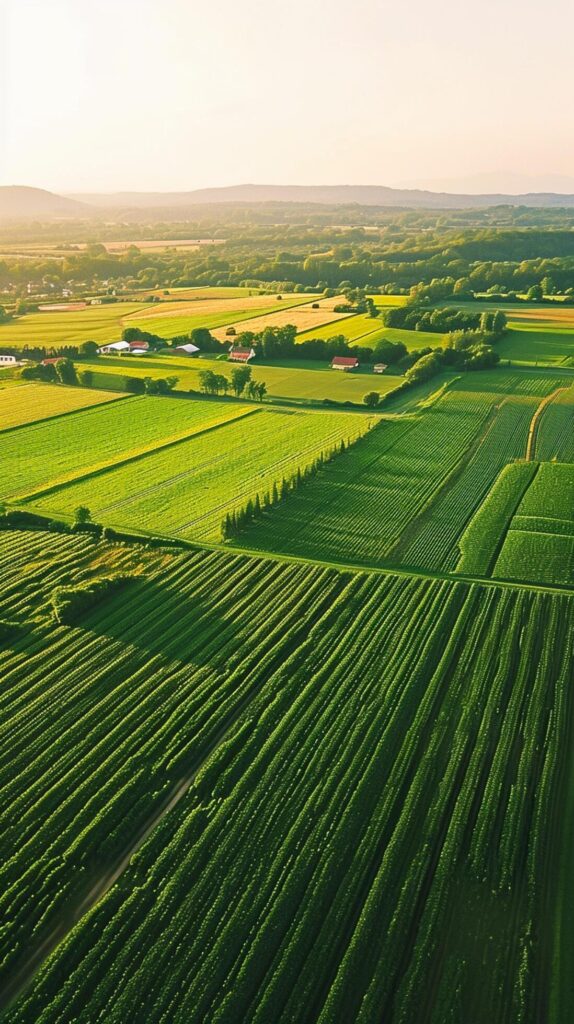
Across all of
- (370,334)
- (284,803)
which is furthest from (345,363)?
(284,803)

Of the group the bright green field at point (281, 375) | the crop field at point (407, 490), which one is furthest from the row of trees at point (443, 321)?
the crop field at point (407, 490)

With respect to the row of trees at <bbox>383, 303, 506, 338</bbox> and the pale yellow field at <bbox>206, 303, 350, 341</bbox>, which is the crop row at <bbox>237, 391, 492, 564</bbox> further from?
the pale yellow field at <bbox>206, 303, 350, 341</bbox>

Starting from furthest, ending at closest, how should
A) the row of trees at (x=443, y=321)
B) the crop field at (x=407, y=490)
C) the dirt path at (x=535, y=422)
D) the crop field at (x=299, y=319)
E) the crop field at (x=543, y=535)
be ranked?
the crop field at (x=299, y=319) < the row of trees at (x=443, y=321) < the dirt path at (x=535, y=422) < the crop field at (x=407, y=490) < the crop field at (x=543, y=535)

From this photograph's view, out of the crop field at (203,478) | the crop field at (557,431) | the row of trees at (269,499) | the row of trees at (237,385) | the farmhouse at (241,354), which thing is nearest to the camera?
the row of trees at (269,499)

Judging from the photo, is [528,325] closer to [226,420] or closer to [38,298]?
[226,420]

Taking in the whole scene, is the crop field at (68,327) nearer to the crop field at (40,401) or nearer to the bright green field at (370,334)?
the crop field at (40,401)
